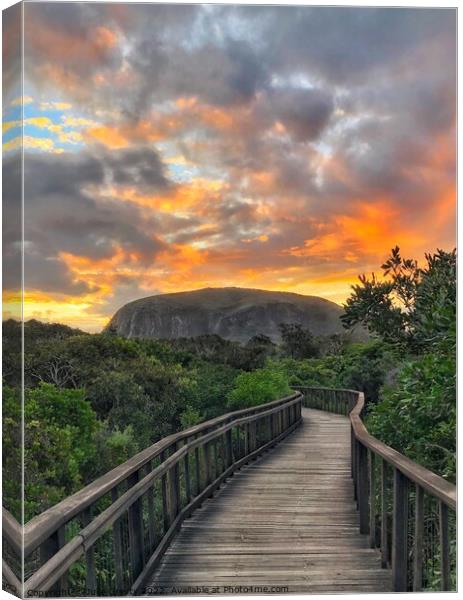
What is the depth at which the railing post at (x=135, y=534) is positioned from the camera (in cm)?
377

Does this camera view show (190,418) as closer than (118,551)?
No

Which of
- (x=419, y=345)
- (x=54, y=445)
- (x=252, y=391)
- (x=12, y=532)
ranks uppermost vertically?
(x=419, y=345)

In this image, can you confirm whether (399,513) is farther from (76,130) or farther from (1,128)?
(76,130)

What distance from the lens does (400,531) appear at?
3756 mm

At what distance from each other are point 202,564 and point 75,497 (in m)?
1.77

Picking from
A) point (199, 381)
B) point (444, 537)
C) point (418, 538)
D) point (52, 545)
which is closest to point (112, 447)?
point (199, 381)

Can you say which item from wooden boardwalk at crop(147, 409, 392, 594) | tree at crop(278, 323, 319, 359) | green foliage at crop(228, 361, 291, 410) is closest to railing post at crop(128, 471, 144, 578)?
wooden boardwalk at crop(147, 409, 392, 594)

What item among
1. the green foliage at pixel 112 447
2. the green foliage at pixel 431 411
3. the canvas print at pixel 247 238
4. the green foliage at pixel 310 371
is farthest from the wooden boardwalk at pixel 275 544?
the green foliage at pixel 310 371

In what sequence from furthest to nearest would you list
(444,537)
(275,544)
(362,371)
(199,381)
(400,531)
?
(199,381) < (362,371) < (275,544) < (400,531) < (444,537)

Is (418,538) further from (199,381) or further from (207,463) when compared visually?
(199,381)

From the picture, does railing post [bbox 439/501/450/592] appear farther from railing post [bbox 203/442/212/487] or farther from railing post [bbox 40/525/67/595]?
railing post [bbox 203/442/212/487]

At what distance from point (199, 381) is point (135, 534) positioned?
51.1 ft

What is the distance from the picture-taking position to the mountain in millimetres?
17812

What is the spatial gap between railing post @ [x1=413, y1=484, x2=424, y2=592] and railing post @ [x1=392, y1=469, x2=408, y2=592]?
0.15 metres
